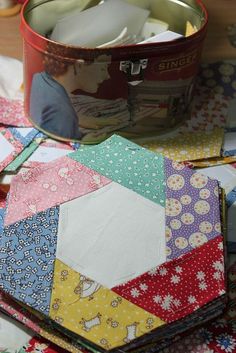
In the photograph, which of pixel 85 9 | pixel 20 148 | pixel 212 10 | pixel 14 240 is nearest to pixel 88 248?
pixel 14 240

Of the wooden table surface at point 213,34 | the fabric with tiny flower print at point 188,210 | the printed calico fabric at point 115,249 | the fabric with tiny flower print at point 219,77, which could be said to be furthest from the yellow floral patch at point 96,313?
the wooden table surface at point 213,34

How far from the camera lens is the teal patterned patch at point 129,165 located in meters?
0.98

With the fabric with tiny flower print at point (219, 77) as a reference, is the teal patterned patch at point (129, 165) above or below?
above

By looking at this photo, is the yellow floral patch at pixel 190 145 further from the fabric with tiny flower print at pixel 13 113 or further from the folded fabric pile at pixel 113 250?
the fabric with tiny flower print at pixel 13 113

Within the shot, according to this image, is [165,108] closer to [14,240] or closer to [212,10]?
[14,240]

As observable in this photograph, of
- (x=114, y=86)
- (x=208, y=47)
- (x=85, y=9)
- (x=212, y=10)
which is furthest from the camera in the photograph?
(x=212, y=10)

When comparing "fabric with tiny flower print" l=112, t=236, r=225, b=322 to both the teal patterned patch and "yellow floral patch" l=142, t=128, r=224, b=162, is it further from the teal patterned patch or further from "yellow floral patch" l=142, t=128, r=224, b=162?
"yellow floral patch" l=142, t=128, r=224, b=162

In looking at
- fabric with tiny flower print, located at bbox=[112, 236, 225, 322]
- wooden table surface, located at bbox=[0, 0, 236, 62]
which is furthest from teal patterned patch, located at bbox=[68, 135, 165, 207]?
wooden table surface, located at bbox=[0, 0, 236, 62]

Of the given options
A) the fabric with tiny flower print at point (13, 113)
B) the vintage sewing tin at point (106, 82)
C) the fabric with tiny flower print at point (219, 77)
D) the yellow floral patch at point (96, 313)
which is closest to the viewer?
the yellow floral patch at point (96, 313)

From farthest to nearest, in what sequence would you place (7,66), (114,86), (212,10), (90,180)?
1. (212,10)
2. (7,66)
3. (114,86)
4. (90,180)

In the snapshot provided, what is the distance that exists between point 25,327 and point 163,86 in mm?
580

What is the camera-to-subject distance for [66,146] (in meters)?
1.23

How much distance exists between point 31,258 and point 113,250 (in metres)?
0.13

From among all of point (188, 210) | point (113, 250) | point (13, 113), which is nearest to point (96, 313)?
point (113, 250)
